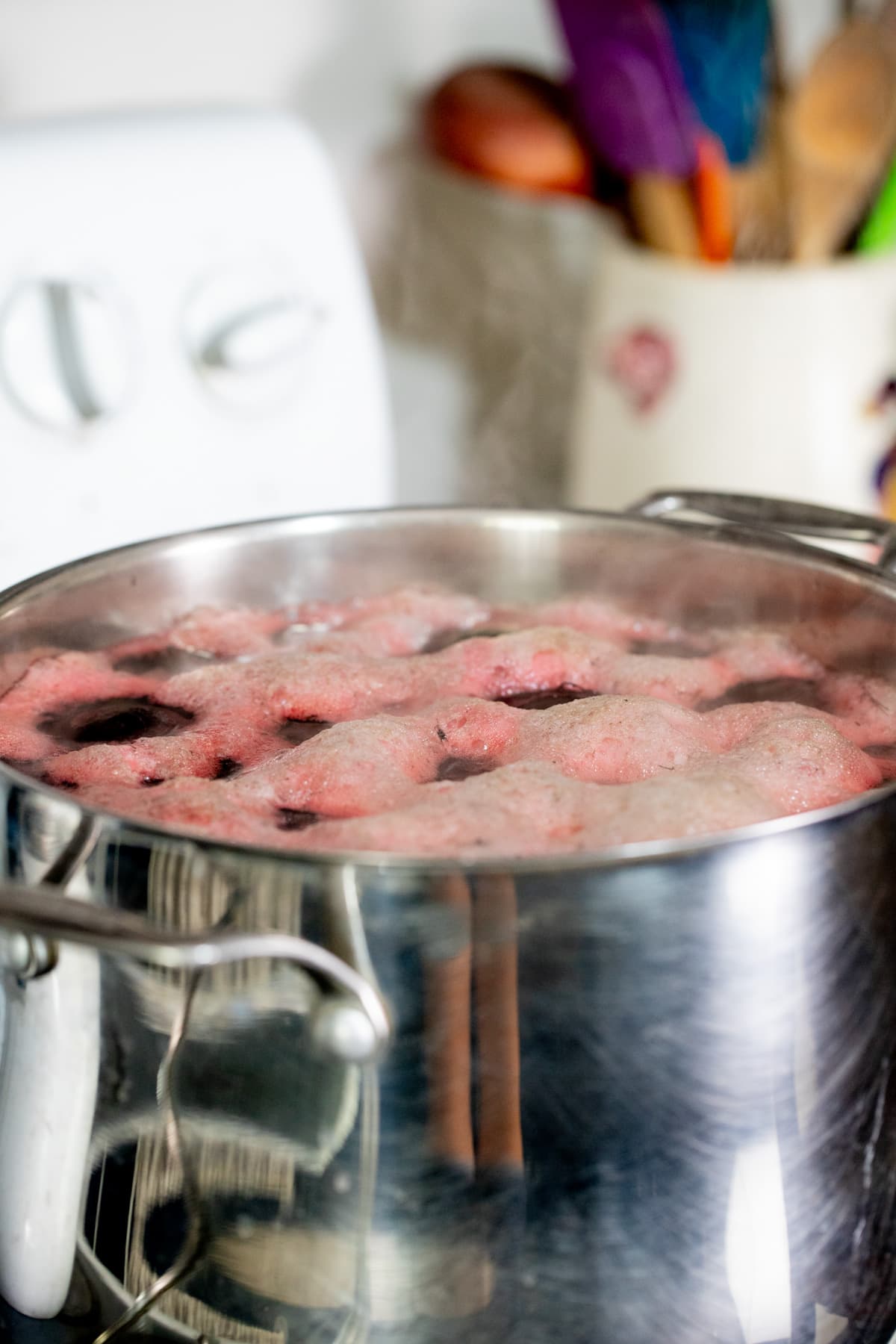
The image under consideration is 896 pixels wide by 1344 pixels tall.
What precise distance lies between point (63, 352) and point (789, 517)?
1.12 ft

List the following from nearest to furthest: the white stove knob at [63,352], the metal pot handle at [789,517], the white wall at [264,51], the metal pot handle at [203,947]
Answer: the metal pot handle at [203,947], the metal pot handle at [789,517], the white stove knob at [63,352], the white wall at [264,51]

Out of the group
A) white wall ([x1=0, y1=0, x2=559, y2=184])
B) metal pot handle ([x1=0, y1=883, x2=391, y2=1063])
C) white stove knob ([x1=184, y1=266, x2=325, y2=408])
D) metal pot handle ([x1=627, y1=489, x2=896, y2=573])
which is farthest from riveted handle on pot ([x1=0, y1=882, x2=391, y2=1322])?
white wall ([x1=0, y1=0, x2=559, y2=184])

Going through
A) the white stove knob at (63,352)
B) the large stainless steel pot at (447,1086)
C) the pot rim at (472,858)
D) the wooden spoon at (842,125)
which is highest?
the wooden spoon at (842,125)

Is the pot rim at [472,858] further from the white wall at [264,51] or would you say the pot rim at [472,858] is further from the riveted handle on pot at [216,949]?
the white wall at [264,51]

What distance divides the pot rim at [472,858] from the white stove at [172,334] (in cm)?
16

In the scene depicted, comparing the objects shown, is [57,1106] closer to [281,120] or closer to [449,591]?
[449,591]

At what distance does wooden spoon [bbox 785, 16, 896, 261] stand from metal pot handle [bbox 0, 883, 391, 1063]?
0.72 meters

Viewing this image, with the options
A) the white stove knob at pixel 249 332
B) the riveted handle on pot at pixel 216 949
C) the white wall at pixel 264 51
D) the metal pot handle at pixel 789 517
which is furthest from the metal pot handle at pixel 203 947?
the white wall at pixel 264 51

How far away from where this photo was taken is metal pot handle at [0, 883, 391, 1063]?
12.8 inches

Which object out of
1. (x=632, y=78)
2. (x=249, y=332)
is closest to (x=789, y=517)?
(x=249, y=332)

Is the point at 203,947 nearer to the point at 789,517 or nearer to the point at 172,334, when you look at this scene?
the point at 789,517

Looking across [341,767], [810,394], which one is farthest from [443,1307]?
[810,394]

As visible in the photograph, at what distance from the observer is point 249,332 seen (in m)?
0.76

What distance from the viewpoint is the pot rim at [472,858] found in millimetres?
338
